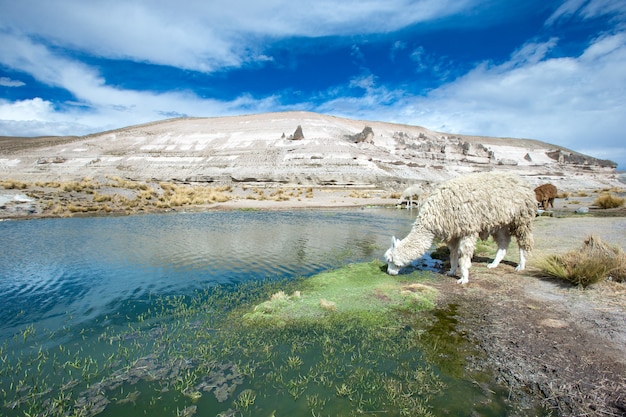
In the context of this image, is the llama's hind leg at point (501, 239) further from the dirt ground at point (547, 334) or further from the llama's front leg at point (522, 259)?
the llama's front leg at point (522, 259)

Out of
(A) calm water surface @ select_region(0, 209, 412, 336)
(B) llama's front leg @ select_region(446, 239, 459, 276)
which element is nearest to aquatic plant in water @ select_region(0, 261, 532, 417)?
(A) calm water surface @ select_region(0, 209, 412, 336)

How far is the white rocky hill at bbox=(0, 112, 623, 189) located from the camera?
49281mm

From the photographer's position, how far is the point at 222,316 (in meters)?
6.37

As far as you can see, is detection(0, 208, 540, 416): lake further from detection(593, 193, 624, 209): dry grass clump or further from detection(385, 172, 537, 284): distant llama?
detection(593, 193, 624, 209): dry grass clump

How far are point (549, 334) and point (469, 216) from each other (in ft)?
10.7

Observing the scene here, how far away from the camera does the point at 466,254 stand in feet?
24.9

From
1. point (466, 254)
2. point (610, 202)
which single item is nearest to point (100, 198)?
point (466, 254)

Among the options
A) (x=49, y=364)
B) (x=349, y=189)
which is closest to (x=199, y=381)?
(x=49, y=364)

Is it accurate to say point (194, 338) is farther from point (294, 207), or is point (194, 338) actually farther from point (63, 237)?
point (294, 207)

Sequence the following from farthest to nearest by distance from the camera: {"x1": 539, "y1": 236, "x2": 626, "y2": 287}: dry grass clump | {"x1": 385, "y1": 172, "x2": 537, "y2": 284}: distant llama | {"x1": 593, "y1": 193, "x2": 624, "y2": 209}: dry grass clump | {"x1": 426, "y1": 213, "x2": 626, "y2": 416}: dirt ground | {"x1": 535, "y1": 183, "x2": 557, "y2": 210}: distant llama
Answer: {"x1": 535, "y1": 183, "x2": 557, "y2": 210}: distant llama → {"x1": 593, "y1": 193, "x2": 624, "y2": 209}: dry grass clump → {"x1": 385, "y1": 172, "x2": 537, "y2": 284}: distant llama → {"x1": 539, "y1": 236, "x2": 626, "y2": 287}: dry grass clump → {"x1": 426, "y1": 213, "x2": 626, "y2": 416}: dirt ground

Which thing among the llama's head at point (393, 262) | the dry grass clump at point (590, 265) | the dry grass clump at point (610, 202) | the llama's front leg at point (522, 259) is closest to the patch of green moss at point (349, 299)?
the llama's head at point (393, 262)

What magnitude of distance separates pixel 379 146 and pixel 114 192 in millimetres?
50324

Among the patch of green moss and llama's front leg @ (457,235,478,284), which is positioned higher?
llama's front leg @ (457,235,478,284)

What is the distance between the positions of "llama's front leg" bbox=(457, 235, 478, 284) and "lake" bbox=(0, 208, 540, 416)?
2.26m
